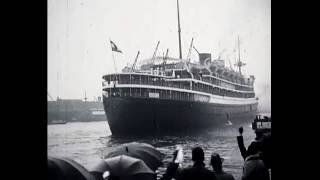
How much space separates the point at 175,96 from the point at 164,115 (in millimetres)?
444

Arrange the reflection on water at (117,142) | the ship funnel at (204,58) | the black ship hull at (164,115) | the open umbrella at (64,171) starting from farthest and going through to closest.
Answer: the black ship hull at (164,115) → the ship funnel at (204,58) → the reflection on water at (117,142) → the open umbrella at (64,171)

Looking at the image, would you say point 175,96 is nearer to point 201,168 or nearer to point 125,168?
point 125,168

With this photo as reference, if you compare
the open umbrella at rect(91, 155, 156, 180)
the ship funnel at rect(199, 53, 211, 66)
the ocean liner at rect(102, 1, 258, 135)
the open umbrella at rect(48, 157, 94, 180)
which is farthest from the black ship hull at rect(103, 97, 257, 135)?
the open umbrella at rect(48, 157, 94, 180)

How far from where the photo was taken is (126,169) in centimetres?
335

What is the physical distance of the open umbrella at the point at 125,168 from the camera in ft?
10.9

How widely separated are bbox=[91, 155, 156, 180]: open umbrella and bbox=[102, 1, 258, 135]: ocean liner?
3.10 feet

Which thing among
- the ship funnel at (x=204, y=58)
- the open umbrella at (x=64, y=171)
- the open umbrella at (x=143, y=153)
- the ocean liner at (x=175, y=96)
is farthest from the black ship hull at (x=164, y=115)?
the open umbrella at (x=64, y=171)

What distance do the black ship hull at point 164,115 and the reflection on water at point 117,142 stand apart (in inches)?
7.6

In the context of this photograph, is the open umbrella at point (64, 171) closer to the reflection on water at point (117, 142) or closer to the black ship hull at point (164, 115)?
the reflection on water at point (117, 142)

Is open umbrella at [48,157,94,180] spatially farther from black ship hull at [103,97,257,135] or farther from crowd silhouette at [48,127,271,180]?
black ship hull at [103,97,257,135]

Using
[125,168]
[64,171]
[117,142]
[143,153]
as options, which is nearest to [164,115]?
[117,142]
